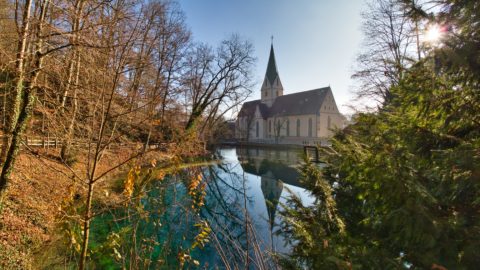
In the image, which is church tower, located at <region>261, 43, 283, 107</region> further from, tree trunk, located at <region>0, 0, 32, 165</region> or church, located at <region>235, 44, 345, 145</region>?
tree trunk, located at <region>0, 0, 32, 165</region>

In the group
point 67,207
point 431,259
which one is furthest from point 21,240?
point 431,259

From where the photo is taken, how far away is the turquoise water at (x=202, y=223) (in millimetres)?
3180

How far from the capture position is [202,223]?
11.8ft

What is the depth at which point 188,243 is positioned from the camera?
7723mm

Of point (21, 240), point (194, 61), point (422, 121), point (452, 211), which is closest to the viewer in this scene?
Answer: point (452, 211)

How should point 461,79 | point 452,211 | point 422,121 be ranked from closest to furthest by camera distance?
point 452,211 → point 461,79 → point 422,121

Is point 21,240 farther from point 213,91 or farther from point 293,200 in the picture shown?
point 213,91

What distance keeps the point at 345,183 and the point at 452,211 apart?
1.66 m

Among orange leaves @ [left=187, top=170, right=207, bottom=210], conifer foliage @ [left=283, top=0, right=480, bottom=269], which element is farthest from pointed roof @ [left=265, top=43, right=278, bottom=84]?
conifer foliage @ [left=283, top=0, right=480, bottom=269]

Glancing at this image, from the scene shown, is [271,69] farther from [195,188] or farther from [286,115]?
[195,188]

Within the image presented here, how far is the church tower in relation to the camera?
201ft

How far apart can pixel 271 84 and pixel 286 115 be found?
9271 mm

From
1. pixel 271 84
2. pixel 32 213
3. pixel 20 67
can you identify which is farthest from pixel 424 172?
pixel 271 84

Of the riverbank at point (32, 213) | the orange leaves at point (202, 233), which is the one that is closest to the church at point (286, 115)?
the riverbank at point (32, 213)
